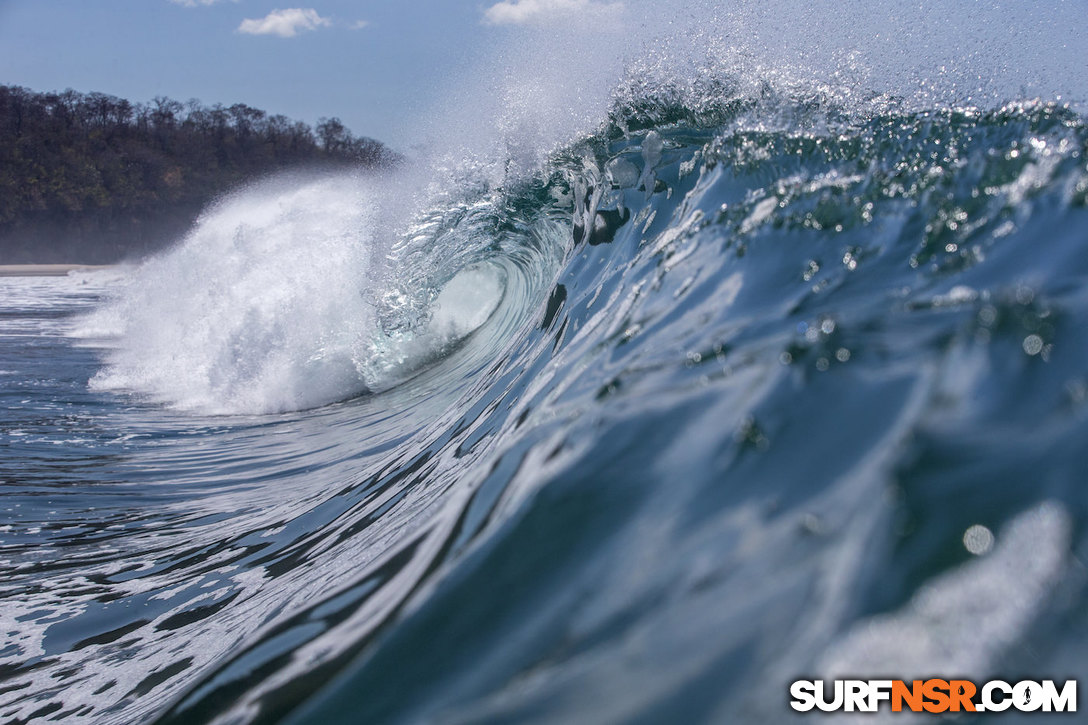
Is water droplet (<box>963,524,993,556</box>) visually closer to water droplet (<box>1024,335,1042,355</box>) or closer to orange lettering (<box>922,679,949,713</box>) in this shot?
orange lettering (<box>922,679,949,713</box>)

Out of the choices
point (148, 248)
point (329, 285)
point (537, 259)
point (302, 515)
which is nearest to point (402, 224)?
point (329, 285)

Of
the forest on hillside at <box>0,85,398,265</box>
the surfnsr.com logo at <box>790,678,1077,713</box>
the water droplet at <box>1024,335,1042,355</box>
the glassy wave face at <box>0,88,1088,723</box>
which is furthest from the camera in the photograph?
the forest on hillside at <box>0,85,398,265</box>

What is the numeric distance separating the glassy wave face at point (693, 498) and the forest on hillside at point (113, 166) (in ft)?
128

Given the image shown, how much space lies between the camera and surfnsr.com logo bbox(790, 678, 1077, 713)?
0.58m

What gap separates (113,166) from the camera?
4691 centimetres

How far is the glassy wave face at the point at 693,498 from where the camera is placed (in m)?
0.71

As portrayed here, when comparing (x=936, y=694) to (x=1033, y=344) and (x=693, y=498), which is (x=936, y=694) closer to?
(x=693, y=498)

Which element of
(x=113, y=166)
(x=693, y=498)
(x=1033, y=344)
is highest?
(x=113, y=166)

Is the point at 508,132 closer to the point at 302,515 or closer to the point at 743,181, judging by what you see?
the point at 743,181

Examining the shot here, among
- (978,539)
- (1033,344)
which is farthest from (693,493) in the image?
(1033,344)

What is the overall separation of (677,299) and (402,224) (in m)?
4.36

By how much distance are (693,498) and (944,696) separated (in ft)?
1.27

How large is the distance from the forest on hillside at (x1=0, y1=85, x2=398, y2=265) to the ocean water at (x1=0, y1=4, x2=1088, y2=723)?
38925mm

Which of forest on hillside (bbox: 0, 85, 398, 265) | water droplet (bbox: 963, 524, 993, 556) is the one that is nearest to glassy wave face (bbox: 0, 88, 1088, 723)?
water droplet (bbox: 963, 524, 993, 556)
